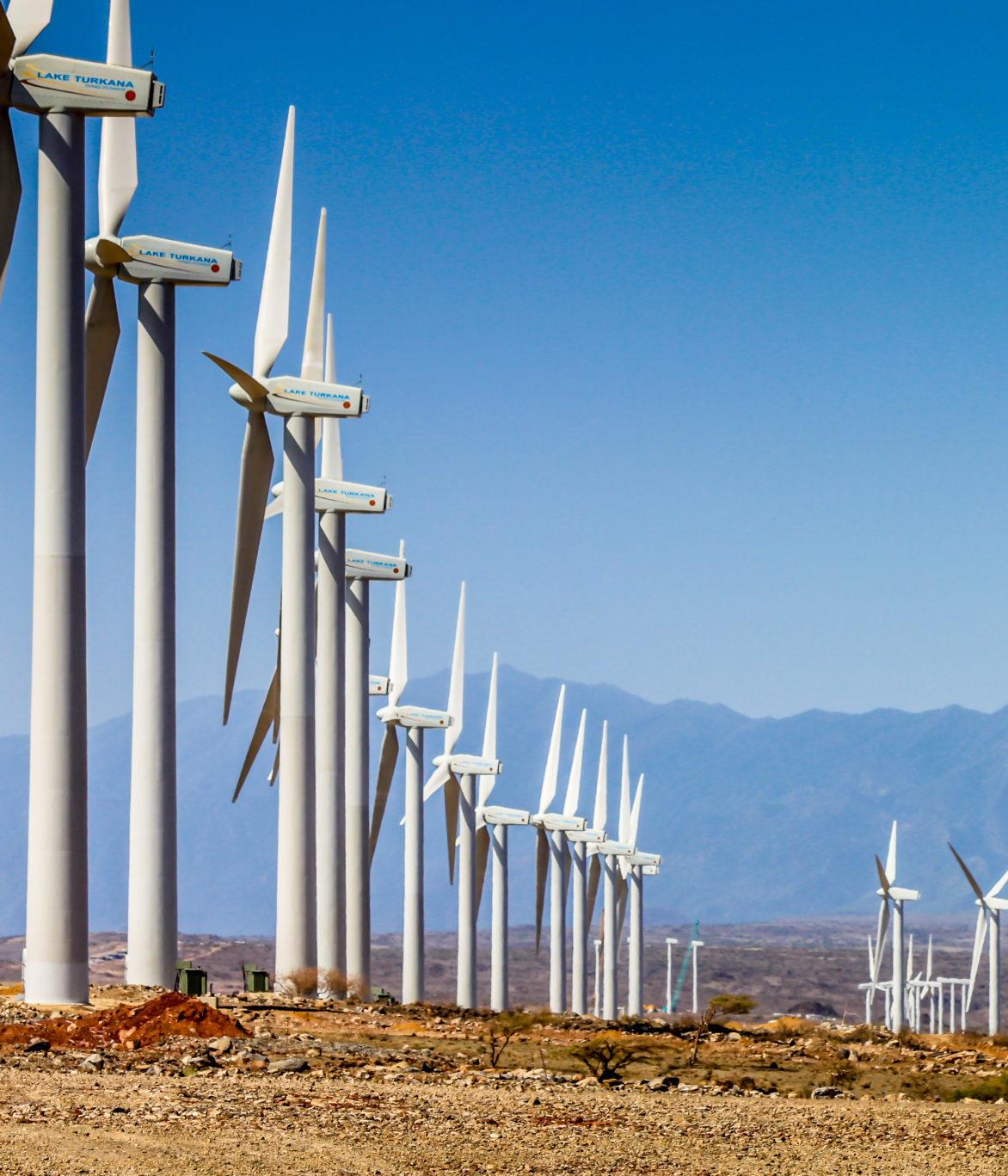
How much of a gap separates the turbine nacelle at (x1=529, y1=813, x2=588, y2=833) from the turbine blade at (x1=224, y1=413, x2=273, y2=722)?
177 feet

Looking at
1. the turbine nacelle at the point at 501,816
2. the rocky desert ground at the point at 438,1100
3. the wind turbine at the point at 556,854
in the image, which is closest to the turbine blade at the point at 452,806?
the turbine nacelle at the point at 501,816

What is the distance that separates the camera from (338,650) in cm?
5528

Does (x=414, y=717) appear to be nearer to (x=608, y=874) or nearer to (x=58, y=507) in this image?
(x=608, y=874)

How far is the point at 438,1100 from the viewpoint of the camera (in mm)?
24938

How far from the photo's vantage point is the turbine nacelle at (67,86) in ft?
114

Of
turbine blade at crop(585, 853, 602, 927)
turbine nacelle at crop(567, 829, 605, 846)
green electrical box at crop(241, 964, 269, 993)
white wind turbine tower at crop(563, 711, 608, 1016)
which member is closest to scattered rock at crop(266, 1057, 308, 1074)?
green electrical box at crop(241, 964, 269, 993)

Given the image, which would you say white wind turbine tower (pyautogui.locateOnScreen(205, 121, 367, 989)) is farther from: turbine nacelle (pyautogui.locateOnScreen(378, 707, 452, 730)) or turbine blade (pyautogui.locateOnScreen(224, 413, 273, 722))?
turbine nacelle (pyautogui.locateOnScreen(378, 707, 452, 730))

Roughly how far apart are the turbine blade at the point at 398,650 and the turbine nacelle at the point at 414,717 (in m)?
1.24

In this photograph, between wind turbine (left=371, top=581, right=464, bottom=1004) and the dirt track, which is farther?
wind turbine (left=371, top=581, right=464, bottom=1004)

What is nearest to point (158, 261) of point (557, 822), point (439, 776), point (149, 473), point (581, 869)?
point (149, 473)

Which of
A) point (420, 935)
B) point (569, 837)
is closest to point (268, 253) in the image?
point (420, 935)

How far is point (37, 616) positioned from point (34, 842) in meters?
3.80

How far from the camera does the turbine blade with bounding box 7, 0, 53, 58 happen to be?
35.4m

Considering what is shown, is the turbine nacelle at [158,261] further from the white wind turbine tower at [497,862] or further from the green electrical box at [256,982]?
the white wind turbine tower at [497,862]
